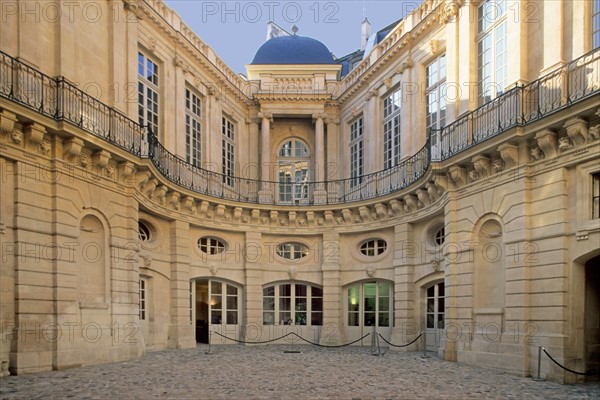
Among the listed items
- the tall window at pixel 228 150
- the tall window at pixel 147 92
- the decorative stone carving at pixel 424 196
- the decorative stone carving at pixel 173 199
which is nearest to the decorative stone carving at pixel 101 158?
the tall window at pixel 147 92

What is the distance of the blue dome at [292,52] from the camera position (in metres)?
23.2

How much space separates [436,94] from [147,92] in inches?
354

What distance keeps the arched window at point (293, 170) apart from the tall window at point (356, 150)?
2114mm

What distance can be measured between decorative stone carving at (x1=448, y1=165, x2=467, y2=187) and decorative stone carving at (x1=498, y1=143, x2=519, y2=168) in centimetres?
157

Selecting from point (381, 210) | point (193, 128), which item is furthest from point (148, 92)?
point (381, 210)

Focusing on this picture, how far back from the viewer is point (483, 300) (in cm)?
1248

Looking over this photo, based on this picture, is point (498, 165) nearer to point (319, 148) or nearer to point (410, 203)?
point (410, 203)

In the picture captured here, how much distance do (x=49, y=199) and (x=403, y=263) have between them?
1084cm

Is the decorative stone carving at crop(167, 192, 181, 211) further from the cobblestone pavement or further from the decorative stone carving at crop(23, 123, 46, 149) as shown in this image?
the decorative stone carving at crop(23, 123, 46, 149)

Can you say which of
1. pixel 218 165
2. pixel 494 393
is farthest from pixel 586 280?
pixel 218 165

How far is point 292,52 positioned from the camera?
76.7 ft

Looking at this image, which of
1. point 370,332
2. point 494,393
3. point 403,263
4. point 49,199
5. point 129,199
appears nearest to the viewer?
point 494,393

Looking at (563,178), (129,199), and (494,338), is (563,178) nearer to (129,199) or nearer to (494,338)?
(494,338)

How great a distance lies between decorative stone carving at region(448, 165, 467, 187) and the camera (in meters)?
13.0
